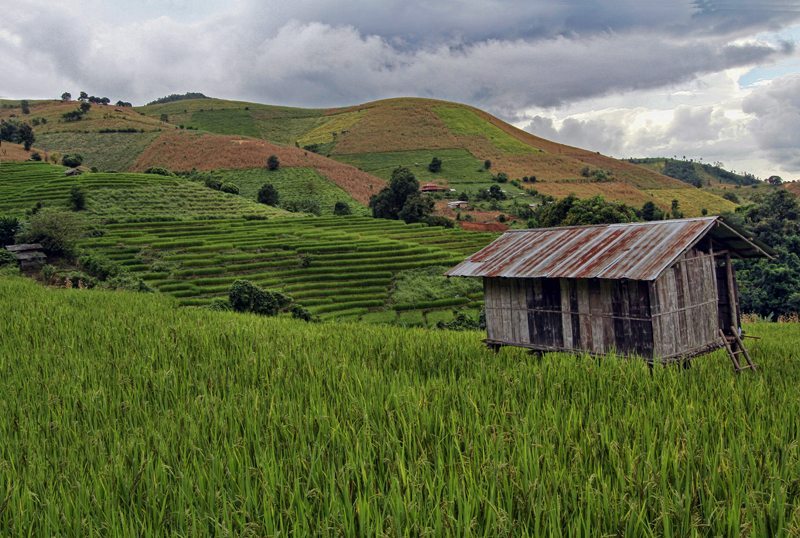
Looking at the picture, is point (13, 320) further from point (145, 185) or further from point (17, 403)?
point (145, 185)

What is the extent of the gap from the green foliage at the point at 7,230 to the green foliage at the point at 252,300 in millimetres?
25240

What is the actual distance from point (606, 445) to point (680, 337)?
336 inches

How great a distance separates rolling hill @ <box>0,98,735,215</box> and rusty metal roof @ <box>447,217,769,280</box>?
2643 inches

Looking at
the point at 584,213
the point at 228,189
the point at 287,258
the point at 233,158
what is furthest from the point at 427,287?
the point at 233,158

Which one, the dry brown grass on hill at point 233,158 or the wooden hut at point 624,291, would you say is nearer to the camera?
the wooden hut at point 624,291

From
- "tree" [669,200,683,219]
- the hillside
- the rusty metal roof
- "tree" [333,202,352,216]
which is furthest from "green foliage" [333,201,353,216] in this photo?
the rusty metal roof

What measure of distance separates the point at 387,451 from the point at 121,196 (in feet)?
199

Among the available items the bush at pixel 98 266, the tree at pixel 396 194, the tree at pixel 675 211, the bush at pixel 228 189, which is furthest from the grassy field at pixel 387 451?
the tree at pixel 675 211

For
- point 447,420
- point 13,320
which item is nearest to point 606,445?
point 447,420

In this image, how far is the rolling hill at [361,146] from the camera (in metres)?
92.6

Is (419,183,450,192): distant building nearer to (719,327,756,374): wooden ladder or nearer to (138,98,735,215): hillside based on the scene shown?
(138,98,735,215): hillside

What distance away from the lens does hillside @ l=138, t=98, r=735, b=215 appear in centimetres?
10331

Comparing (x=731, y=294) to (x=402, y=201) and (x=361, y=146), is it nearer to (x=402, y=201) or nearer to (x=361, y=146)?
(x=402, y=201)

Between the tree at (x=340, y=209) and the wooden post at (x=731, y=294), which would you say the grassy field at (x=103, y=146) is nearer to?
the tree at (x=340, y=209)
